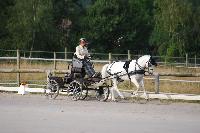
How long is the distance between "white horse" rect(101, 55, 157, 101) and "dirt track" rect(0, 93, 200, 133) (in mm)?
975

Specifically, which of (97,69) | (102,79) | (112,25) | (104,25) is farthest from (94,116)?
(104,25)

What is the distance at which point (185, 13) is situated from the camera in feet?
177

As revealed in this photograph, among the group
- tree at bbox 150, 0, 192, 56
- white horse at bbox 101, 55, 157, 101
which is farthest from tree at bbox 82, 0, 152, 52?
white horse at bbox 101, 55, 157, 101

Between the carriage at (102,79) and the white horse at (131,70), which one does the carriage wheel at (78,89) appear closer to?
the carriage at (102,79)

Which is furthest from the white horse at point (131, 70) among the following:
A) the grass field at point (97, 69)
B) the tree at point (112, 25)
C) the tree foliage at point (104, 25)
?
the tree at point (112, 25)

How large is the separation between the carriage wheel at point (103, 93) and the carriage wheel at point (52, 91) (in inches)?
56.9

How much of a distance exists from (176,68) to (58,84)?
13268 mm

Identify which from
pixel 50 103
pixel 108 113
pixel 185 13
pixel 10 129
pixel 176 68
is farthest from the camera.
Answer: pixel 185 13

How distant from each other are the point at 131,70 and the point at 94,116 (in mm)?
5496

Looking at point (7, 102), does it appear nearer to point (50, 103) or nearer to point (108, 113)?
point (50, 103)

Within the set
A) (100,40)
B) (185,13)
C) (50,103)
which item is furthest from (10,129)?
(100,40)

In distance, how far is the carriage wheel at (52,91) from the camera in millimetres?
21522

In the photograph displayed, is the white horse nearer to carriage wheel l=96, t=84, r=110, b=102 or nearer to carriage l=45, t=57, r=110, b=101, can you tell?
carriage wheel l=96, t=84, r=110, b=102

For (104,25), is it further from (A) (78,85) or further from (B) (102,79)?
(A) (78,85)
